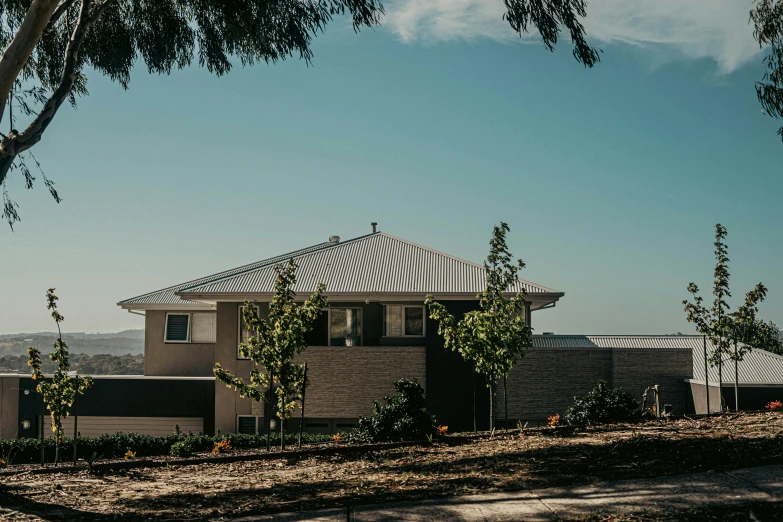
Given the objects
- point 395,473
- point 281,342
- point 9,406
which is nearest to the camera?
point 395,473

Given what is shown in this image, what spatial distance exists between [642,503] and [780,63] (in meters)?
9.80

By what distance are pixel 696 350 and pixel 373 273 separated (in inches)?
671

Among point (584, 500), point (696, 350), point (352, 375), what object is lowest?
point (584, 500)

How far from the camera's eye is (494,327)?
13461mm

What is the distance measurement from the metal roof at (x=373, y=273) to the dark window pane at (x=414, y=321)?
31.7 inches

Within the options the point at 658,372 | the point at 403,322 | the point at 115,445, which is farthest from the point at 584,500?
the point at 658,372

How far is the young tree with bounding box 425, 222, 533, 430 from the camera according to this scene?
13.4 meters

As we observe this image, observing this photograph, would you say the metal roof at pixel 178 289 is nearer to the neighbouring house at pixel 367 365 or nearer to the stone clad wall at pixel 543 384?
the neighbouring house at pixel 367 365

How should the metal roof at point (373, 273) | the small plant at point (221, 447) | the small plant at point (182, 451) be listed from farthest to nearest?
the metal roof at point (373, 273) < the small plant at point (221, 447) < the small plant at point (182, 451)

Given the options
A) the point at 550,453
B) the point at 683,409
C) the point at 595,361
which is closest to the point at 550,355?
the point at 595,361

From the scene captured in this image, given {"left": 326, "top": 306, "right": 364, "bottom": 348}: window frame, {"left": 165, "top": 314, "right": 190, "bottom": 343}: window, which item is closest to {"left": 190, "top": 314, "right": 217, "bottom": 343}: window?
{"left": 165, "top": 314, "right": 190, "bottom": 343}: window

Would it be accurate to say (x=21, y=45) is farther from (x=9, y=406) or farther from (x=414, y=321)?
(x=9, y=406)

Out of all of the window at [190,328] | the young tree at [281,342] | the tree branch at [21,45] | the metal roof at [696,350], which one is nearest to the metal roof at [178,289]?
the window at [190,328]

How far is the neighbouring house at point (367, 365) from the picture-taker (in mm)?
21516
